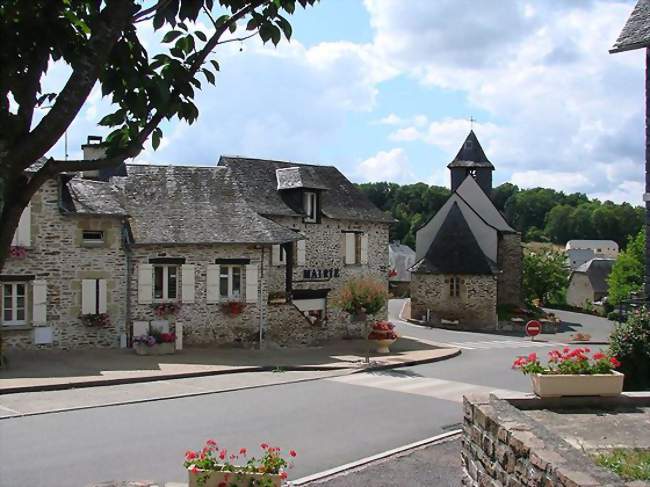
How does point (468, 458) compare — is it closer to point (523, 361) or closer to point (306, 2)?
point (523, 361)

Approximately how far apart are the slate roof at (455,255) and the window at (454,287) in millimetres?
468

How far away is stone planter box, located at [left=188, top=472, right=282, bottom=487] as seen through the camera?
22.2ft

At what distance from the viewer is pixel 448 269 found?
3850cm

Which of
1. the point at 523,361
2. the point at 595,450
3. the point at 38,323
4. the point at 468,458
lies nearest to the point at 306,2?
the point at 595,450

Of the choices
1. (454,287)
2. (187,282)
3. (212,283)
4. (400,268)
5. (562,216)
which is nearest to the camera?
(187,282)

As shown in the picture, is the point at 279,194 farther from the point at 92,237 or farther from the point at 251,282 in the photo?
the point at 92,237

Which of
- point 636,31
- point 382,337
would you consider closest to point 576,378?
point 636,31

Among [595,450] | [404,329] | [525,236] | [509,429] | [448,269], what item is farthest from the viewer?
[525,236]

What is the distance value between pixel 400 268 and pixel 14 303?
47.6m

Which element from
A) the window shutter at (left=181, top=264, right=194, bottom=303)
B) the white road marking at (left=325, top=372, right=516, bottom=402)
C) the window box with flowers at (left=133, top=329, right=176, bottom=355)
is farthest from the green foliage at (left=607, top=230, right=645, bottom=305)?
the window box with flowers at (left=133, top=329, right=176, bottom=355)

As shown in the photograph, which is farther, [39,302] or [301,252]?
[301,252]

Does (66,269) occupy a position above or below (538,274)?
above

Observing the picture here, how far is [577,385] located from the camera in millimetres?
8805

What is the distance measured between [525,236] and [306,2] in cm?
12585
